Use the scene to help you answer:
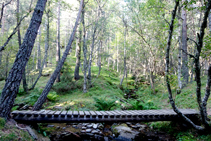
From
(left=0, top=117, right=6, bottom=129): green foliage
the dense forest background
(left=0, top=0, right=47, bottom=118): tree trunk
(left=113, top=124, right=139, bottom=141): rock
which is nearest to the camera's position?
(left=0, top=117, right=6, bottom=129): green foliage

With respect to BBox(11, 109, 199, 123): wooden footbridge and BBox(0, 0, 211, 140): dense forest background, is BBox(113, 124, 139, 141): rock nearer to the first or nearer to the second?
BBox(11, 109, 199, 123): wooden footbridge

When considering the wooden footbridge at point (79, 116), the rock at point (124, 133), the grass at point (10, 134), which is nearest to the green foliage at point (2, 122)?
the grass at point (10, 134)

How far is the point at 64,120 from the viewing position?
479cm

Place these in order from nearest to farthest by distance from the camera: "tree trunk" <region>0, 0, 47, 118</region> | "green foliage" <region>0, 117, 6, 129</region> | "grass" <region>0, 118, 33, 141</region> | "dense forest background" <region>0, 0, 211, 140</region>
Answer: "grass" <region>0, 118, 33, 141</region> → "green foliage" <region>0, 117, 6, 129</region> → "tree trunk" <region>0, 0, 47, 118</region> → "dense forest background" <region>0, 0, 211, 140</region>

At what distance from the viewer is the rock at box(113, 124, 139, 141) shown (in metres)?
5.59

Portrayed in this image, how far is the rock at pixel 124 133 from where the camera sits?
559 cm

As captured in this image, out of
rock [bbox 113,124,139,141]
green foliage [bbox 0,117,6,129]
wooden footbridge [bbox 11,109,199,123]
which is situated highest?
green foliage [bbox 0,117,6,129]

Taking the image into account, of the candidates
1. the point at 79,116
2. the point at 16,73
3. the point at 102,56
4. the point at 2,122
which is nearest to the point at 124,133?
the point at 79,116

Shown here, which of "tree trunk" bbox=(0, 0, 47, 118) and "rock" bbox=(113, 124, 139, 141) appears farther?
"rock" bbox=(113, 124, 139, 141)

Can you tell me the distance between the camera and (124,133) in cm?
595

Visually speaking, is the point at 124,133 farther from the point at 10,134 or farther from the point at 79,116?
the point at 10,134

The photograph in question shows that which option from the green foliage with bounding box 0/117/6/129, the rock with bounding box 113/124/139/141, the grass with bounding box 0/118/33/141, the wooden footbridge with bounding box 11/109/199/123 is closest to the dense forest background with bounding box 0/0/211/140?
the green foliage with bounding box 0/117/6/129

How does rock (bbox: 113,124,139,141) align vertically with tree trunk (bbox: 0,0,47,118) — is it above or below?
below

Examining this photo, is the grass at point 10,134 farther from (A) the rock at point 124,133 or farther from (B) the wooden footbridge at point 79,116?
(A) the rock at point 124,133
